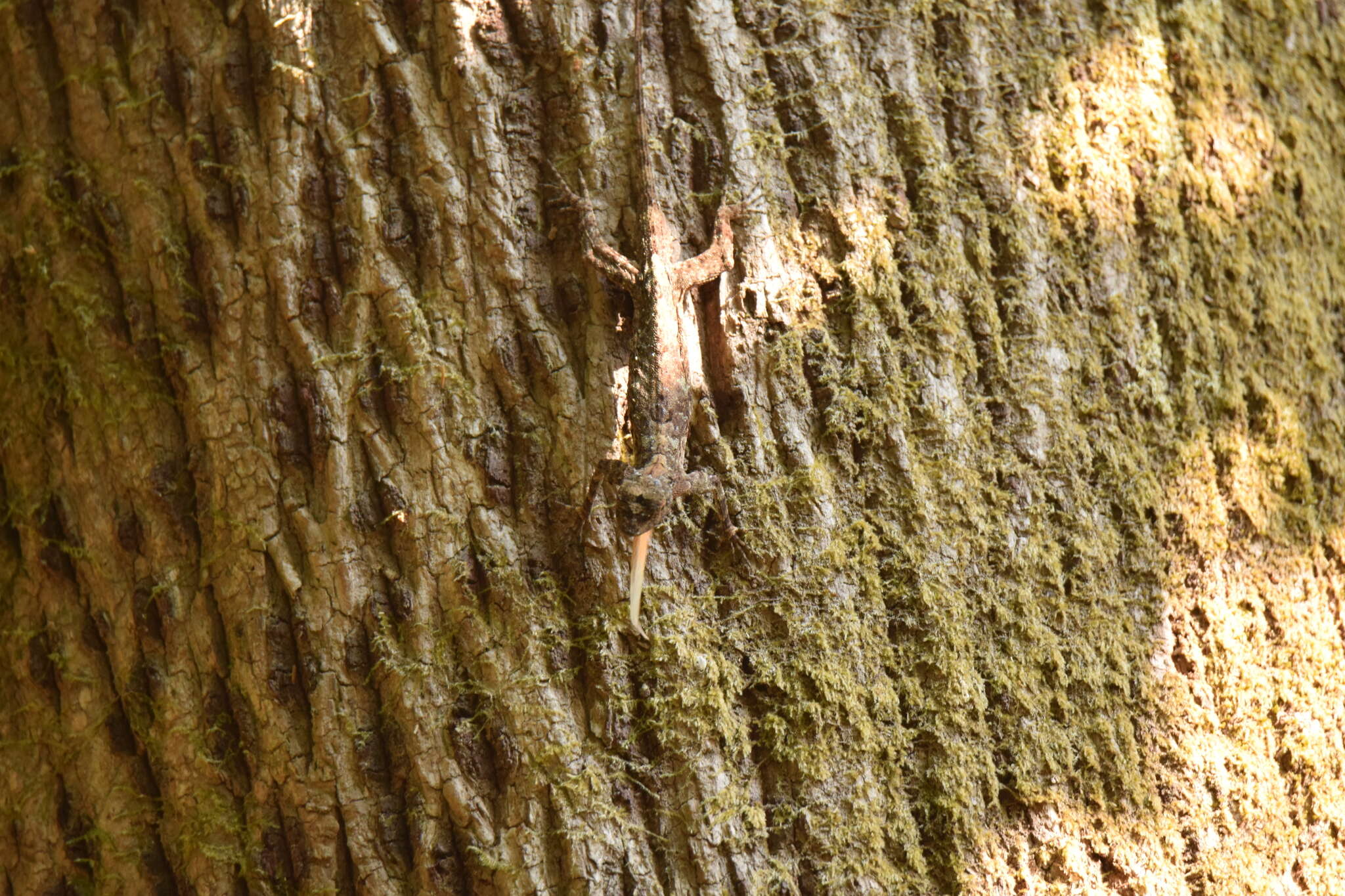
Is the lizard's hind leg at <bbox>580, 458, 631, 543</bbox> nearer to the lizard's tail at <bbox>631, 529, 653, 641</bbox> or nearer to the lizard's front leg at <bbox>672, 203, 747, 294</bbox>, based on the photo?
the lizard's tail at <bbox>631, 529, 653, 641</bbox>

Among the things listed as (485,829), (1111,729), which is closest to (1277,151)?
(1111,729)

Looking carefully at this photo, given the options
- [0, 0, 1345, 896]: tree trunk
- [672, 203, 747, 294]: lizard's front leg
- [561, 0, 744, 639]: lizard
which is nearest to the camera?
[0, 0, 1345, 896]: tree trunk

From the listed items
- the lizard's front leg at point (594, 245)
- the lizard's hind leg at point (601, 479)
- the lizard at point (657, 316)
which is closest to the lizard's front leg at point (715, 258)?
the lizard at point (657, 316)

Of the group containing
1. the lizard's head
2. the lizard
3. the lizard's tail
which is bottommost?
the lizard's tail

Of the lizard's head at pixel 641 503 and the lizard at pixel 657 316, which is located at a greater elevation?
the lizard at pixel 657 316

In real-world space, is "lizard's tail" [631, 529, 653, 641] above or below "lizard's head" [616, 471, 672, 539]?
below

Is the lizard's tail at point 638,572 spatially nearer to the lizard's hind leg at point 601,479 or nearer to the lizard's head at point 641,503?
the lizard's head at point 641,503

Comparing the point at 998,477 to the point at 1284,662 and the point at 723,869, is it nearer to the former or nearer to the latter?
the point at 1284,662

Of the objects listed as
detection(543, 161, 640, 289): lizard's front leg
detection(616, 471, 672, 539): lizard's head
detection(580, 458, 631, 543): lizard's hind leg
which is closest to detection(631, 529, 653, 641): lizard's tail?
detection(616, 471, 672, 539): lizard's head
